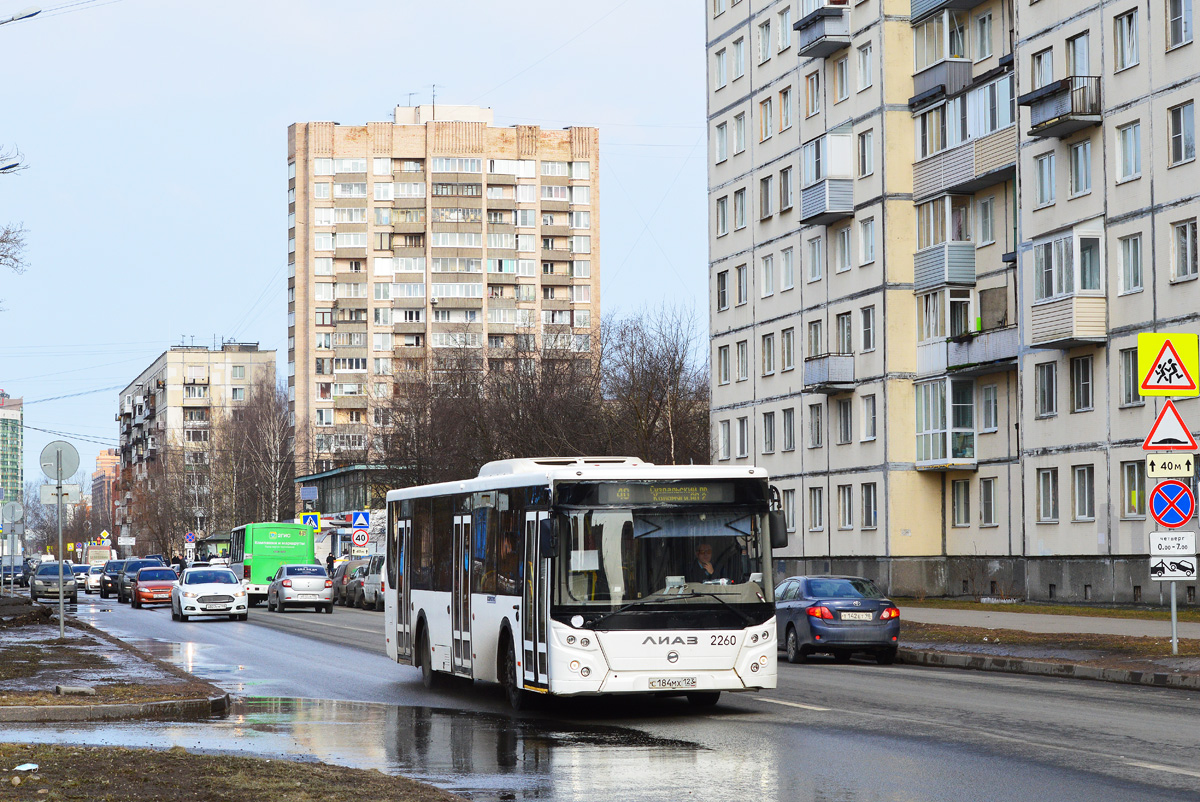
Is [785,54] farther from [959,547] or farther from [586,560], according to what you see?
[586,560]

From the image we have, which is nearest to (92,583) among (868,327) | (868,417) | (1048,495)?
(868,417)

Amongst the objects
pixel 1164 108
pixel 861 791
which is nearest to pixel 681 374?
pixel 1164 108

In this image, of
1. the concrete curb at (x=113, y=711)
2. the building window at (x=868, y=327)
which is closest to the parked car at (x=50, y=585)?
the building window at (x=868, y=327)

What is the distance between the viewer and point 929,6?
5278 centimetres

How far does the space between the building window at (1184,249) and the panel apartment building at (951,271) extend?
8cm

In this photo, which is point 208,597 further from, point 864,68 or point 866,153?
point 864,68

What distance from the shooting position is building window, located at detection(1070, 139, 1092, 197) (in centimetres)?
4381

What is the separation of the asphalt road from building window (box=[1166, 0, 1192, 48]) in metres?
23.6

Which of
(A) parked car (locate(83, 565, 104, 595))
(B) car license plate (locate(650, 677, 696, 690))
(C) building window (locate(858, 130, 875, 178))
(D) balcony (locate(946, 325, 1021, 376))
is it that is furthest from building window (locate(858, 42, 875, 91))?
Result: (A) parked car (locate(83, 565, 104, 595))

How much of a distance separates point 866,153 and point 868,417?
9.20 m

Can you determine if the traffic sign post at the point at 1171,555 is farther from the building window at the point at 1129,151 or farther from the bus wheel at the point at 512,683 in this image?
the building window at the point at 1129,151

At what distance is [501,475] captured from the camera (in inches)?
709

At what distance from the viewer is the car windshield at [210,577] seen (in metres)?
43.0

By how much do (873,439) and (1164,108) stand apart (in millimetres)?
17504
